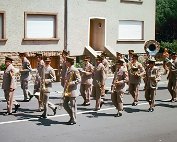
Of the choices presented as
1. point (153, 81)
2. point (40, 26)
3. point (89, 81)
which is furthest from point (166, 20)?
point (153, 81)

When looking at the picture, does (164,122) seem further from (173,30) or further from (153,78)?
(173,30)

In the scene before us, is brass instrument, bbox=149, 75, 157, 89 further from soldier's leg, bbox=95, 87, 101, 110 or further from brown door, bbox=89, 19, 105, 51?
brown door, bbox=89, 19, 105, 51

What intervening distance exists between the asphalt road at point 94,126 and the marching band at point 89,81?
0.39 meters

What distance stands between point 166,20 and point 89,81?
921 inches

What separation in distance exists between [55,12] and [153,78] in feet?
33.2

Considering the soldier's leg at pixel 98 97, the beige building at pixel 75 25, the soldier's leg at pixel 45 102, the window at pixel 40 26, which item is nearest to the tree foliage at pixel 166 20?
the beige building at pixel 75 25

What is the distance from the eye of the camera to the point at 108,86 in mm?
21734

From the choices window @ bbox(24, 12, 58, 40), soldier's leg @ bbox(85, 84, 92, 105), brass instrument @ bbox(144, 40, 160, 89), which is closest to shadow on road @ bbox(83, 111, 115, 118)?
soldier's leg @ bbox(85, 84, 92, 105)

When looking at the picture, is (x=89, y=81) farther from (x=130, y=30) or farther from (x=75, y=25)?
(x=130, y=30)

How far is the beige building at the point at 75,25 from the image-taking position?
73.6 feet

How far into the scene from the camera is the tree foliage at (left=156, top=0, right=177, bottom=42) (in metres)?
38.0

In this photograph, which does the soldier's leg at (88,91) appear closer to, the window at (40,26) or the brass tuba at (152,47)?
the brass tuba at (152,47)

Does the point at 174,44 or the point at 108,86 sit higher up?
the point at 174,44

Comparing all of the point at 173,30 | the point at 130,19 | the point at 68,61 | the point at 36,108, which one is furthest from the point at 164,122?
the point at 173,30
